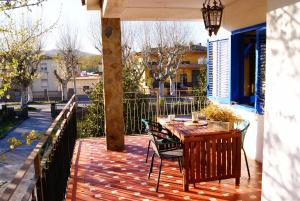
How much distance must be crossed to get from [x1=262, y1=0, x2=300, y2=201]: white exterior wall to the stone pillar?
390cm

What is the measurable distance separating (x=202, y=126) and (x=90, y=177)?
1760mm

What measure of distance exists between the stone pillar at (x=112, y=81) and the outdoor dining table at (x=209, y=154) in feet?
6.56

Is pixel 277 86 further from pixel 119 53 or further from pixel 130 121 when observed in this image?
pixel 130 121

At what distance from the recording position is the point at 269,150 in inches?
76.7

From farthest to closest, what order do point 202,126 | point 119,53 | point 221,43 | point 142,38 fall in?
point 142,38 → point 221,43 → point 119,53 → point 202,126

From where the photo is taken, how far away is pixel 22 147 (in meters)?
13.7

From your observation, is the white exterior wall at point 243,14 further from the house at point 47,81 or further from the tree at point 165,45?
the house at point 47,81

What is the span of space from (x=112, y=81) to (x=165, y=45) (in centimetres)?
1614

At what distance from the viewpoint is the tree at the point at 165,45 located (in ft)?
67.5

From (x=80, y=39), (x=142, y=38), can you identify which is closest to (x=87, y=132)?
(x=142, y=38)

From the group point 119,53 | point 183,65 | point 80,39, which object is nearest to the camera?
point 119,53

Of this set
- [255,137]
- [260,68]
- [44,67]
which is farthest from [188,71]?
[255,137]

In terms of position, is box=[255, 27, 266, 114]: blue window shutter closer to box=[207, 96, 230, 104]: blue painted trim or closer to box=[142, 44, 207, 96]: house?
box=[207, 96, 230, 104]: blue painted trim

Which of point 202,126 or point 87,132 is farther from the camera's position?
point 87,132
